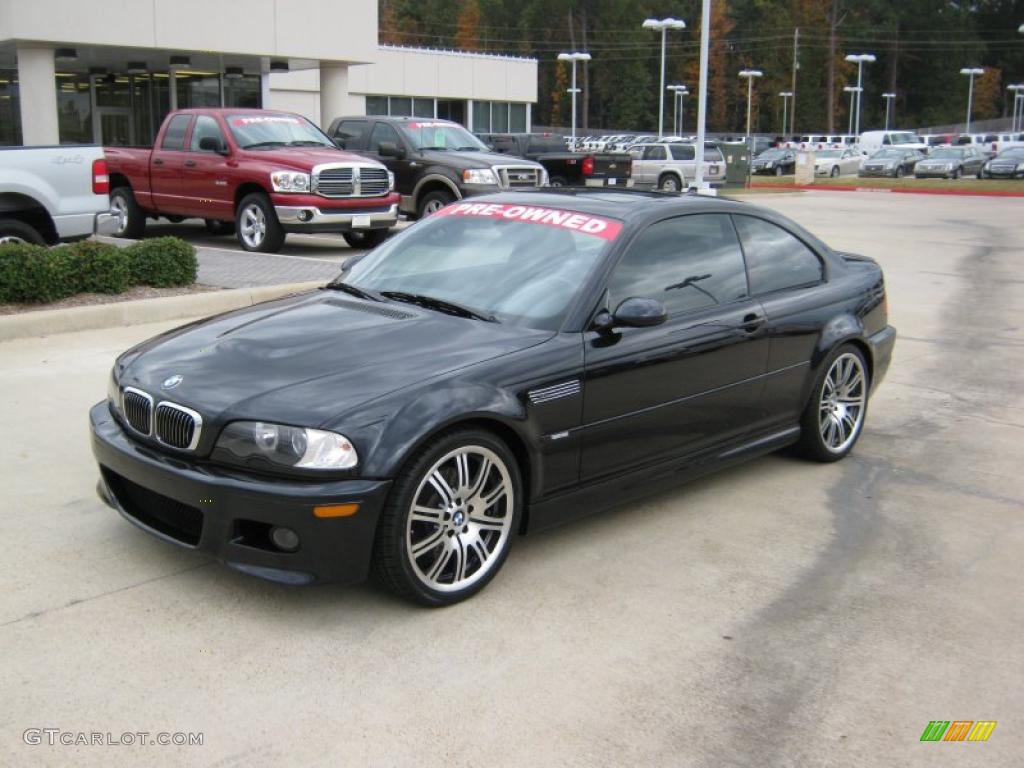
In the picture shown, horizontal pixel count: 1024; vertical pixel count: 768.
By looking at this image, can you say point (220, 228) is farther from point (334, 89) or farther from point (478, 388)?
point (478, 388)

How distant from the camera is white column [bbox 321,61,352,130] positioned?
2609 cm

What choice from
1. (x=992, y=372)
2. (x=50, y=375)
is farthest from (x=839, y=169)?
(x=50, y=375)

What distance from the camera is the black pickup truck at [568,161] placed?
2362 cm

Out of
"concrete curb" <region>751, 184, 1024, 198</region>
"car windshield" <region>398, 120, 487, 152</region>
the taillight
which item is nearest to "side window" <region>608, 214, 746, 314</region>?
the taillight

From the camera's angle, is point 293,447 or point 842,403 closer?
point 293,447

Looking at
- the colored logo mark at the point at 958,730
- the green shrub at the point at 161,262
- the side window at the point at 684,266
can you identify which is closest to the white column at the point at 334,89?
the green shrub at the point at 161,262

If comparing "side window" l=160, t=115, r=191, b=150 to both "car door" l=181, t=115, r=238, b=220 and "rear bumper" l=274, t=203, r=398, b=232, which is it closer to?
"car door" l=181, t=115, r=238, b=220

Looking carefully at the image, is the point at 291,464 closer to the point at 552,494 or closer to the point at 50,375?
the point at 552,494

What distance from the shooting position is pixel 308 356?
13.9 ft

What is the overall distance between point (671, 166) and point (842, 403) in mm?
29427

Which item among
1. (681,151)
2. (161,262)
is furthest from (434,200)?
(681,151)

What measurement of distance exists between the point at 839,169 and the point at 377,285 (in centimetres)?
5213

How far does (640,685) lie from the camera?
3.59 meters

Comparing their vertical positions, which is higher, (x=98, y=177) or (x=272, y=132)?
(x=272, y=132)
